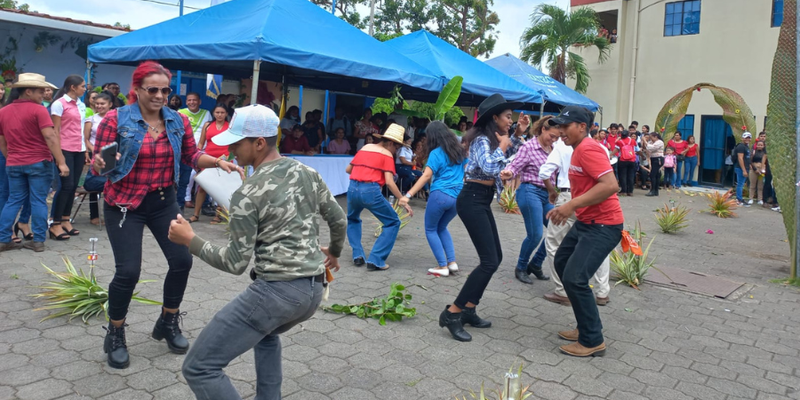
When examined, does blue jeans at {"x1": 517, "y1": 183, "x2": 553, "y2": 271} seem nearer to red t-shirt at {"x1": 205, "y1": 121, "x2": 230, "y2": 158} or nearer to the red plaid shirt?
the red plaid shirt

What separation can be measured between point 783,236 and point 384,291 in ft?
27.7

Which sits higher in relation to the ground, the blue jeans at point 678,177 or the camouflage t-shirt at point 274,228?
the blue jeans at point 678,177

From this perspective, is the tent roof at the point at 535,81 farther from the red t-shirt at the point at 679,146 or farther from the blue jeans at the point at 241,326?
the blue jeans at the point at 241,326

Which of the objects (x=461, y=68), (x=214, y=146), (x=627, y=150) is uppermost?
(x=461, y=68)

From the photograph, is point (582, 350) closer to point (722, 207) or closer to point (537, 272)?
point (537, 272)

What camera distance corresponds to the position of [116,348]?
148 inches

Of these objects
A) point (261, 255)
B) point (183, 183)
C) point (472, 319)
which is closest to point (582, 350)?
point (472, 319)

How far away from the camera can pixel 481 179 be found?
15.8 ft

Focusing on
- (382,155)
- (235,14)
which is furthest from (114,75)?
(382,155)

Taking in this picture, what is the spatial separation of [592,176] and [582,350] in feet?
4.04

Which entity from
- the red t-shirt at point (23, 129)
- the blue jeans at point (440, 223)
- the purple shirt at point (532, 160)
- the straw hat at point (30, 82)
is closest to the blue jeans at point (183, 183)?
the red t-shirt at point (23, 129)

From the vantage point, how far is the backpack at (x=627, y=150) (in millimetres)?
15930

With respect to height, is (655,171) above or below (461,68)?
below

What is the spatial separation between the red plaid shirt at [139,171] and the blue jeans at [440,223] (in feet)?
9.97
